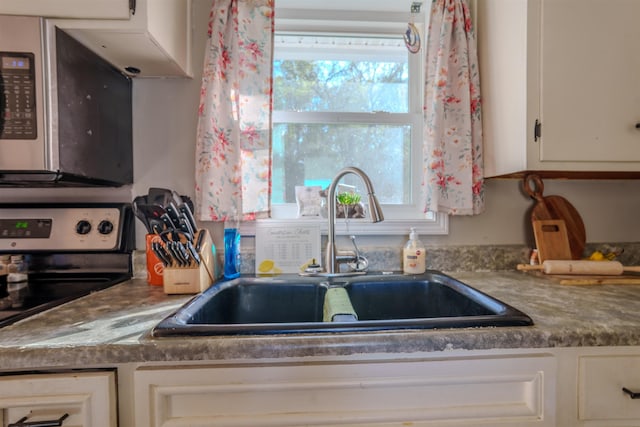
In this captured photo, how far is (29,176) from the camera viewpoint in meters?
0.83

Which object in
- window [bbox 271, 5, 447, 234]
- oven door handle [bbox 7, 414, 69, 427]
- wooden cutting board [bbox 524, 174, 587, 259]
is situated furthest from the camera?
window [bbox 271, 5, 447, 234]

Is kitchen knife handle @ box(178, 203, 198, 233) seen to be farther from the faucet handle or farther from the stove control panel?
the faucet handle

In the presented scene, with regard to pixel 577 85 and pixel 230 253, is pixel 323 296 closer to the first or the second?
pixel 230 253

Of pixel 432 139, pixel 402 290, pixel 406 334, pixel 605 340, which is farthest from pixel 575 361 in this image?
pixel 432 139

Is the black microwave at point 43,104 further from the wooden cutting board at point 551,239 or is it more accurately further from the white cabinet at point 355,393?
the wooden cutting board at point 551,239

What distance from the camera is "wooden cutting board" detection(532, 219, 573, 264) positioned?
1204 millimetres

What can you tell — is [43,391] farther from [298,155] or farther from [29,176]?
[298,155]

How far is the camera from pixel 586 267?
3.54ft

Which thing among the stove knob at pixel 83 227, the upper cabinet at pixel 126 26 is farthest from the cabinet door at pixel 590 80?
the stove knob at pixel 83 227

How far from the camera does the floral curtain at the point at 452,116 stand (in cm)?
119

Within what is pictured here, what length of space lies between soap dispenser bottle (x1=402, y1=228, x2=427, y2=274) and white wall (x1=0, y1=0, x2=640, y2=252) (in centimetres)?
10

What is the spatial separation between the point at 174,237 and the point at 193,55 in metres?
0.73

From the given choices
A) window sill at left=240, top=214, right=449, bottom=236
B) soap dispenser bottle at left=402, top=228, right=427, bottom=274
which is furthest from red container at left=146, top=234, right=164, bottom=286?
soap dispenser bottle at left=402, top=228, right=427, bottom=274

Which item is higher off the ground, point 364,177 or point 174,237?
point 364,177
